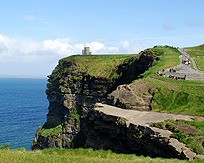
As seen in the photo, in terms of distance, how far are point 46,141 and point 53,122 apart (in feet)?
31.4

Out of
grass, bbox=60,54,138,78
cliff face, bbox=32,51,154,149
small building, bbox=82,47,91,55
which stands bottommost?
cliff face, bbox=32,51,154,149

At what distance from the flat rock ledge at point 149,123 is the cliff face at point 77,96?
3119cm

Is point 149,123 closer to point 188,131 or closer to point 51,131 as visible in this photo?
point 188,131

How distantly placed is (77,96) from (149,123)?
1970 inches

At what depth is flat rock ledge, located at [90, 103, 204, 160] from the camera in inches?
786

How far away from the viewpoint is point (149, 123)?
2456 cm

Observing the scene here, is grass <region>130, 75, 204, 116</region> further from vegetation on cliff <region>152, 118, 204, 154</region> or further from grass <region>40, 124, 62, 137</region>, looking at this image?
grass <region>40, 124, 62, 137</region>

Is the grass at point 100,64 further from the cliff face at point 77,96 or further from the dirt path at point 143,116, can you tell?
the dirt path at point 143,116

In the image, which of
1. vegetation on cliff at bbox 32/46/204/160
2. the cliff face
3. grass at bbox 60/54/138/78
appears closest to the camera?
vegetation on cliff at bbox 32/46/204/160

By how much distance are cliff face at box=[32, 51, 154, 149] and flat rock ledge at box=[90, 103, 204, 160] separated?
102 feet

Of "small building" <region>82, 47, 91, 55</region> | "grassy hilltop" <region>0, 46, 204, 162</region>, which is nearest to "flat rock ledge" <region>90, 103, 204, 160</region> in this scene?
"grassy hilltop" <region>0, 46, 204, 162</region>

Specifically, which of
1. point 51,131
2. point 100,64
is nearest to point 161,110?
point 100,64

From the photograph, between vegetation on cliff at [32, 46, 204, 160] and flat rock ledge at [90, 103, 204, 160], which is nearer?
flat rock ledge at [90, 103, 204, 160]

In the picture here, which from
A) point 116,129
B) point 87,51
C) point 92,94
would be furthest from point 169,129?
point 87,51
